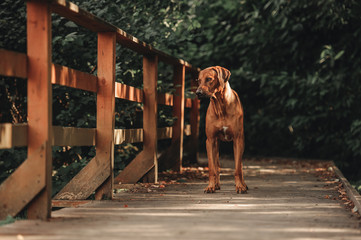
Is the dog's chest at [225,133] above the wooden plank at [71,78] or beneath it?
beneath

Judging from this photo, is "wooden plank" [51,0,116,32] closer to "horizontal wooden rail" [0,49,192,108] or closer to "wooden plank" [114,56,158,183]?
"horizontal wooden rail" [0,49,192,108]

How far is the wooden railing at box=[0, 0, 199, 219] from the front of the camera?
359 centimetres

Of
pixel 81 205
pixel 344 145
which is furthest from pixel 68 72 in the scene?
pixel 344 145

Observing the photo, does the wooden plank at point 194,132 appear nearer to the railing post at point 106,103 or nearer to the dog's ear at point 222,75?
the dog's ear at point 222,75

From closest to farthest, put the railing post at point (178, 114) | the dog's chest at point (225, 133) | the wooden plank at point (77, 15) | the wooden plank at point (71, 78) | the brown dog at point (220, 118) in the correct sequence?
the wooden plank at point (77, 15), the wooden plank at point (71, 78), the brown dog at point (220, 118), the dog's chest at point (225, 133), the railing post at point (178, 114)

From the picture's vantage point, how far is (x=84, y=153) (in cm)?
741

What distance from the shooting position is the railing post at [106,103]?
4.89 m

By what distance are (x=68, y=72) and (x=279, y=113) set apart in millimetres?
8713

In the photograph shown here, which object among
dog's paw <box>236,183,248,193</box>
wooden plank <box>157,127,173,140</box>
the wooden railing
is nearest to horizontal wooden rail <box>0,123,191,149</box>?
the wooden railing

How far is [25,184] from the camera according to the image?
3.60m

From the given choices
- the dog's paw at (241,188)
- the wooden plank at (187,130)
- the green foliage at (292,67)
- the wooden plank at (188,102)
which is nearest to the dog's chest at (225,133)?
the dog's paw at (241,188)

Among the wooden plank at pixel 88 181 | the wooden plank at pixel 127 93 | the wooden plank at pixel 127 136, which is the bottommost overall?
the wooden plank at pixel 88 181

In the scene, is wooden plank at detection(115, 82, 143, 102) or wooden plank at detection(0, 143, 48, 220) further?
wooden plank at detection(115, 82, 143, 102)

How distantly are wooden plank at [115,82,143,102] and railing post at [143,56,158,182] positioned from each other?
16 centimetres
